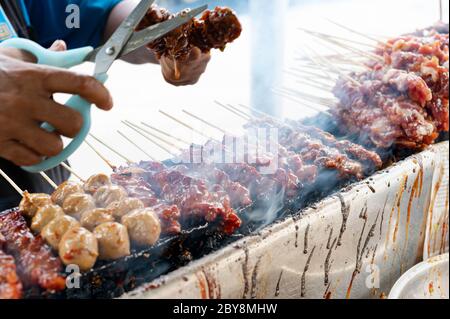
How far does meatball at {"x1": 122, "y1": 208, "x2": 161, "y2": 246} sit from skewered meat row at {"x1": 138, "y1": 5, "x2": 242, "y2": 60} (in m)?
0.90

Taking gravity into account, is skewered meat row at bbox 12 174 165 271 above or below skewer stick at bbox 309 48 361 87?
below

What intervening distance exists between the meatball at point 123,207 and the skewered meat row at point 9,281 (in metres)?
0.42

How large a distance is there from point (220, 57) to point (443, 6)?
201 cm

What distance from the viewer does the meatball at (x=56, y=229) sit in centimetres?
178

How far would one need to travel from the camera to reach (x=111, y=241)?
1.73m

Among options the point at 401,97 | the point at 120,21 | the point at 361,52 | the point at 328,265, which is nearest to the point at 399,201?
the point at 328,265

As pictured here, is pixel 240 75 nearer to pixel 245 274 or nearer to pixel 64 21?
pixel 64 21

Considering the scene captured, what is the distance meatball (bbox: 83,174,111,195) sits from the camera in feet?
6.91

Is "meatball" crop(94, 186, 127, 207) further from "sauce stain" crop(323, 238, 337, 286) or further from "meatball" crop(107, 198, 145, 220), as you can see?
"sauce stain" crop(323, 238, 337, 286)

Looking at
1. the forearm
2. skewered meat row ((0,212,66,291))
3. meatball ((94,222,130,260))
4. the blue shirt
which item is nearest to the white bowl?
meatball ((94,222,130,260))

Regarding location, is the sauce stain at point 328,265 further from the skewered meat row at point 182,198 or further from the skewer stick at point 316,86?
the skewer stick at point 316,86

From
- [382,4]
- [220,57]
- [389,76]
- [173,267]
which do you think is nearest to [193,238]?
[173,267]

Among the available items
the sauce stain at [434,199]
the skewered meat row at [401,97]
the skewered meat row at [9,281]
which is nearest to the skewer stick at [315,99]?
the skewered meat row at [401,97]

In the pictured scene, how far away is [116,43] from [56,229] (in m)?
0.72
